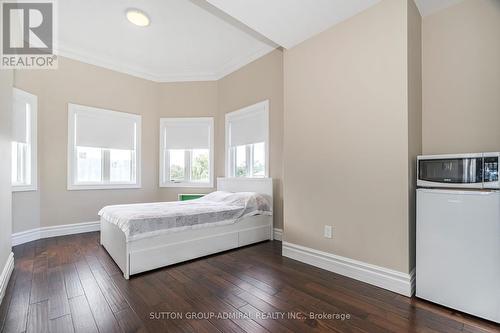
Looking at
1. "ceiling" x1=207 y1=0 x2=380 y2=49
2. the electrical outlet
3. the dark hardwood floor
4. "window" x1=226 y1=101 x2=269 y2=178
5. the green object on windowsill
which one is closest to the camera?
the dark hardwood floor

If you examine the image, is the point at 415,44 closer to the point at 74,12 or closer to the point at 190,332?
the point at 190,332

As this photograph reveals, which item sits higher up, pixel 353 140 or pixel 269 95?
pixel 269 95

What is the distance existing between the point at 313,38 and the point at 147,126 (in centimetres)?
356

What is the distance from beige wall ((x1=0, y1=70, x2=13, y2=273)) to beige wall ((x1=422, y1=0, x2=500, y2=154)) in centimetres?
395

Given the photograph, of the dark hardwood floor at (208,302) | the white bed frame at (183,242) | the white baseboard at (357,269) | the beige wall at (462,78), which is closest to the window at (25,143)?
the dark hardwood floor at (208,302)

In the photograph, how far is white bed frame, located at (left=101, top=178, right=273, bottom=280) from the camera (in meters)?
2.38

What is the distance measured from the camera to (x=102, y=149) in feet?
14.1

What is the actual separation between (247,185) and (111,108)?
2927 mm

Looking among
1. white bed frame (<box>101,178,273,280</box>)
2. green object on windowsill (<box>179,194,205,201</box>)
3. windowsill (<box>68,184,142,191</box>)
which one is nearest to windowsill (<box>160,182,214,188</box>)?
green object on windowsill (<box>179,194,205,201</box>)

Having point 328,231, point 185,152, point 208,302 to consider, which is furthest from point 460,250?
point 185,152

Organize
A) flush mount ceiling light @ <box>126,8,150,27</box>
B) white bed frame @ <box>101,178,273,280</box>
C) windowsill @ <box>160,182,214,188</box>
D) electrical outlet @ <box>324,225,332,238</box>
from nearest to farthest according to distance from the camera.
→ white bed frame @ <box>101,178,273,280</box>
electrical outlet @ <box>324,225,332,238</box>
flush mount ceiling light @ <box>126,8,150,27</box>
windowsill @ <box>160,182,214,188</box>

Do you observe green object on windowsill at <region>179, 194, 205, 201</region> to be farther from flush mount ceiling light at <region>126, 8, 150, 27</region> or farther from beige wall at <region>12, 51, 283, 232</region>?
flush mount ceiling light at <region>126, 8, 150, 27</region>

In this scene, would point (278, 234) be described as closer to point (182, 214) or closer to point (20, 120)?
point (182, 214)

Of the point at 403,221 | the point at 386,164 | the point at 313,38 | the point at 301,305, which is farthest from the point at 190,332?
the point at 313,38
